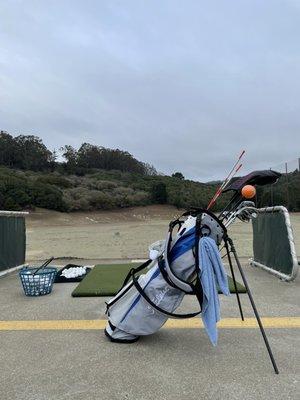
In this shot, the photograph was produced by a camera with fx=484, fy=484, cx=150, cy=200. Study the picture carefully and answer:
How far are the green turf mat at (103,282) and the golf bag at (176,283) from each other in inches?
89.7

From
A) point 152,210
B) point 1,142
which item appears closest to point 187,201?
point 152,210

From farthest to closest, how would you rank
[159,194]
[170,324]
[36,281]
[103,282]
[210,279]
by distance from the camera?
→ [159,194], [103,282], [36,281], [170,324], [210,279]

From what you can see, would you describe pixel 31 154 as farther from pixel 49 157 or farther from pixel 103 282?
pixel 103 282

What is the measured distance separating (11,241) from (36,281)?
309 centimetres

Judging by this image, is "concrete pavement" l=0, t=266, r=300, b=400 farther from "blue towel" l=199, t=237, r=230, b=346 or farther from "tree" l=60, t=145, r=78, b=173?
"tree" l=60, t=145, r=78, b=173

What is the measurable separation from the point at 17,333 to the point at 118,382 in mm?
1769

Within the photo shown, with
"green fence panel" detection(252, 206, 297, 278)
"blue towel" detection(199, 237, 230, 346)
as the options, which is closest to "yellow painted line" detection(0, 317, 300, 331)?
"blue towel" detection(199, 237, 230, 346)

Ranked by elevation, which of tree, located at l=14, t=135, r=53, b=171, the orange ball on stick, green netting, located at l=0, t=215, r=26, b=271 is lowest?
green netting, located at l=0, t=215, r=26, b=271

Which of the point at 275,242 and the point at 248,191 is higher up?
the point at 248,191

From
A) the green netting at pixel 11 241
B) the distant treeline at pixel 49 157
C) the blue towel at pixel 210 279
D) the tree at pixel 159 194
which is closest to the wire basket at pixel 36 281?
the green netting at pixel 11 241

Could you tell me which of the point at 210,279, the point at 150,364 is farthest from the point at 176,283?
the point at 150,364

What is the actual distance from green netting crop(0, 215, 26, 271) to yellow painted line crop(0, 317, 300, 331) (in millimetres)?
4014

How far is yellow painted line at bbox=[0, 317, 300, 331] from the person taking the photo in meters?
5.07

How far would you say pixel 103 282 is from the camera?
25.2 feet
